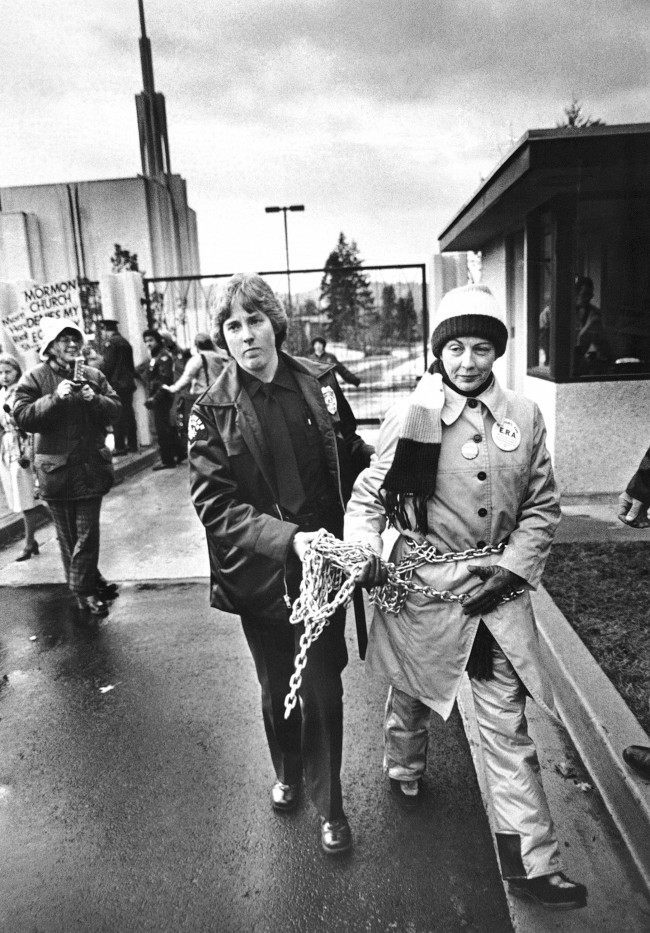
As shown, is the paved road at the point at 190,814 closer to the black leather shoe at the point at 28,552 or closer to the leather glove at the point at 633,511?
the leather glove at the point at 633,511

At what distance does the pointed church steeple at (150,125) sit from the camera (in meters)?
37.1

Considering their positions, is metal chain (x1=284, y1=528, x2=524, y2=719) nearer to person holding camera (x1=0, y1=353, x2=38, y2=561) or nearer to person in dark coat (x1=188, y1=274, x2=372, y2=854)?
person in dark coat (x1=188, y1=274, x2=372, y2=854)

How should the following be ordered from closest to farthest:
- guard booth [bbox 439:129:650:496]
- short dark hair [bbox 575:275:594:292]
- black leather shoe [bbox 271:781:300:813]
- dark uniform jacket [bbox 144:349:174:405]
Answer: black leather shoe [bbox 271:781:300:813], guard booth [bbox 439:129:650:496], short dark hair [bbox 575:275:594:292], dark uniform jacket [bbox 144:349:174:405]

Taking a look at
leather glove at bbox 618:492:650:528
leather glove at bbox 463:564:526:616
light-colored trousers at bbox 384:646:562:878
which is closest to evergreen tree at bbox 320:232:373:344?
leather glove at bbox 618:492:650:528

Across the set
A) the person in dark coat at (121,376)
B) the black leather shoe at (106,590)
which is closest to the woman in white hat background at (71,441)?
the black leather shoe at (106,590)

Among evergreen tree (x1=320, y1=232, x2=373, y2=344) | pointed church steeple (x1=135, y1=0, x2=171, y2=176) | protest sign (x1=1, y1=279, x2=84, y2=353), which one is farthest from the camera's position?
pointed church steeple (x1=135, y1=0, x2=171, y2=176)

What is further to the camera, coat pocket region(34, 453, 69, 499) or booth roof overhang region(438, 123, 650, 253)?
booth roof overhang region(438, 123, 650, 253)

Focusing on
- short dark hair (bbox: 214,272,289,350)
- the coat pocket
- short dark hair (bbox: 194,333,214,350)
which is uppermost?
short dark hair (bbox: 214,272,289,350)

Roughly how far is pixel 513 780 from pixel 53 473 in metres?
3.95

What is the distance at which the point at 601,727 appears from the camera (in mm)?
3186

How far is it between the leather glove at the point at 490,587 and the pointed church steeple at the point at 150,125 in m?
38.3

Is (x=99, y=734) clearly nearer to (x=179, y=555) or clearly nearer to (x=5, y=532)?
(x=179, y=555)

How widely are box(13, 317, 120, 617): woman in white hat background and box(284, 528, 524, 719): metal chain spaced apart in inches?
126

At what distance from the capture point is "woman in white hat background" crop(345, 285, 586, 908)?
8.06ft
